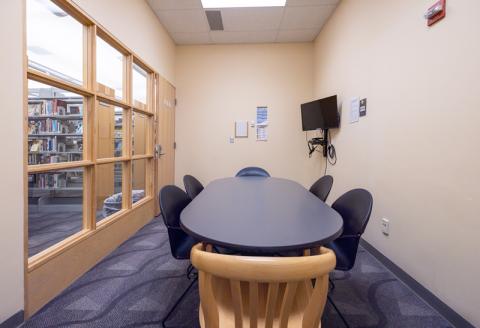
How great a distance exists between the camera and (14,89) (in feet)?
4.59

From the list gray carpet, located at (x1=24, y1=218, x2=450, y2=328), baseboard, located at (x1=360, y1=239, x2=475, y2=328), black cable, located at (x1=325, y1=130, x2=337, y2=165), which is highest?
black cable, located at (x1=325, y1=130, x2=337, y2=165)

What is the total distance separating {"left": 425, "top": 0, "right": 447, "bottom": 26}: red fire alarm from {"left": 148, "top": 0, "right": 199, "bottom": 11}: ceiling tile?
2.64m

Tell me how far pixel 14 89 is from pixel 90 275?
60.1 inches

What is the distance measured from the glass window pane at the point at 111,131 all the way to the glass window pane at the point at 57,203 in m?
0.72

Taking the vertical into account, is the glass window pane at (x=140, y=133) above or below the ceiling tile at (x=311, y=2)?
below

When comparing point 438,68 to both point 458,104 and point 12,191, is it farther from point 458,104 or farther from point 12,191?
point 12,191

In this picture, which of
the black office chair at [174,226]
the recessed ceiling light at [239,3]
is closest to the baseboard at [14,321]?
the black office chair at [174,226]

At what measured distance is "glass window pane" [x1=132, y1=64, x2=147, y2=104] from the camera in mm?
3263

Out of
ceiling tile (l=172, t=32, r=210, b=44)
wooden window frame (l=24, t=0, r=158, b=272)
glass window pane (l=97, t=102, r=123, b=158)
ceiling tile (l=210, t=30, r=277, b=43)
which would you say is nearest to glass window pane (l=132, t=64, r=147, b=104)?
wooden window frame (l=24, t=0, r=158, b=272)

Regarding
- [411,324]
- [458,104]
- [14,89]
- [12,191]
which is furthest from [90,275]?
[458,104]

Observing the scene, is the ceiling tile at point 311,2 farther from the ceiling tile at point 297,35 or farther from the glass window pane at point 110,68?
the glass window pane at point 110,68

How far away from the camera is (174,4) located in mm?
3240

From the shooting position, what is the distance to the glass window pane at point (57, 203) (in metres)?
3.09

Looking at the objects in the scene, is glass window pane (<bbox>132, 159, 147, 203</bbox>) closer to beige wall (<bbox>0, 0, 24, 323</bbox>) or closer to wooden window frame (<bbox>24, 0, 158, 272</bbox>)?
wooden window frame (<bbox>24, 0, 158, 272</bbox>)
